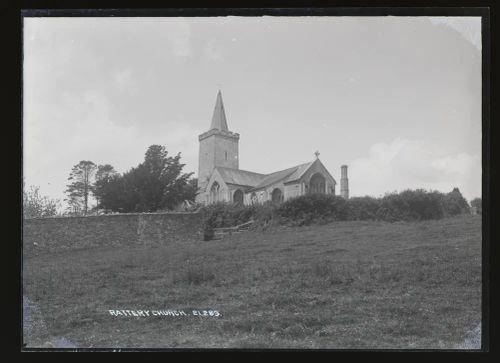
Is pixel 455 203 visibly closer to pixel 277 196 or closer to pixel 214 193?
pixel 277 196

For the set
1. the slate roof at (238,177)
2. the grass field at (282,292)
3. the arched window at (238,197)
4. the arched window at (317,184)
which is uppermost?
the slate roof at (238,177)

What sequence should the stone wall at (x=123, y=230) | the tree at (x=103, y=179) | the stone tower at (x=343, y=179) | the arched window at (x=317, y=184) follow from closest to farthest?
the tree at (x=103, y=179) → the stone tower at (x=343, y=179) → the arched window at (x=317, y=184) → the stone wall at (x=123, y=230)

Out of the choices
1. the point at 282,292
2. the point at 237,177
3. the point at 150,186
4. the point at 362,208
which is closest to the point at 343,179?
the point at 362,208

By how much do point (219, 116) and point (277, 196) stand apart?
3734mm

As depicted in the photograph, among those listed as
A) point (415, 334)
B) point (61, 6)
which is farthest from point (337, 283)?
point (61, 6)

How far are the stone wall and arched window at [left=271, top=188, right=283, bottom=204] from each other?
213cm

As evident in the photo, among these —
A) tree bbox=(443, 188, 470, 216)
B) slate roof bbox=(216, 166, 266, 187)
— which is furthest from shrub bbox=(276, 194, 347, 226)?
tree bbox=(443, 188, 470, 216)

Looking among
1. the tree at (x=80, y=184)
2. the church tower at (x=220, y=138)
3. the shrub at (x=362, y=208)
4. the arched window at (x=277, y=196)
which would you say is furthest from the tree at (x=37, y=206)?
the shrub at (x=362, y=208)

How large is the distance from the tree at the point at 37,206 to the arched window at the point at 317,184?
221 inches

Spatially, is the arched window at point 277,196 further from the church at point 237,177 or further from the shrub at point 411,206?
the shrub at point 411,206

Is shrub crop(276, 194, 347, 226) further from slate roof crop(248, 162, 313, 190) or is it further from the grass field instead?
the grass field

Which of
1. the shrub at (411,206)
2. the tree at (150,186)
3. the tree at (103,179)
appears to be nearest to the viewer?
the tree at (103,179)

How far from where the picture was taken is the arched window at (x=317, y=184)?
8980mm

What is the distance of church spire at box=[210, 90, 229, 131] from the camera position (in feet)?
24.2
